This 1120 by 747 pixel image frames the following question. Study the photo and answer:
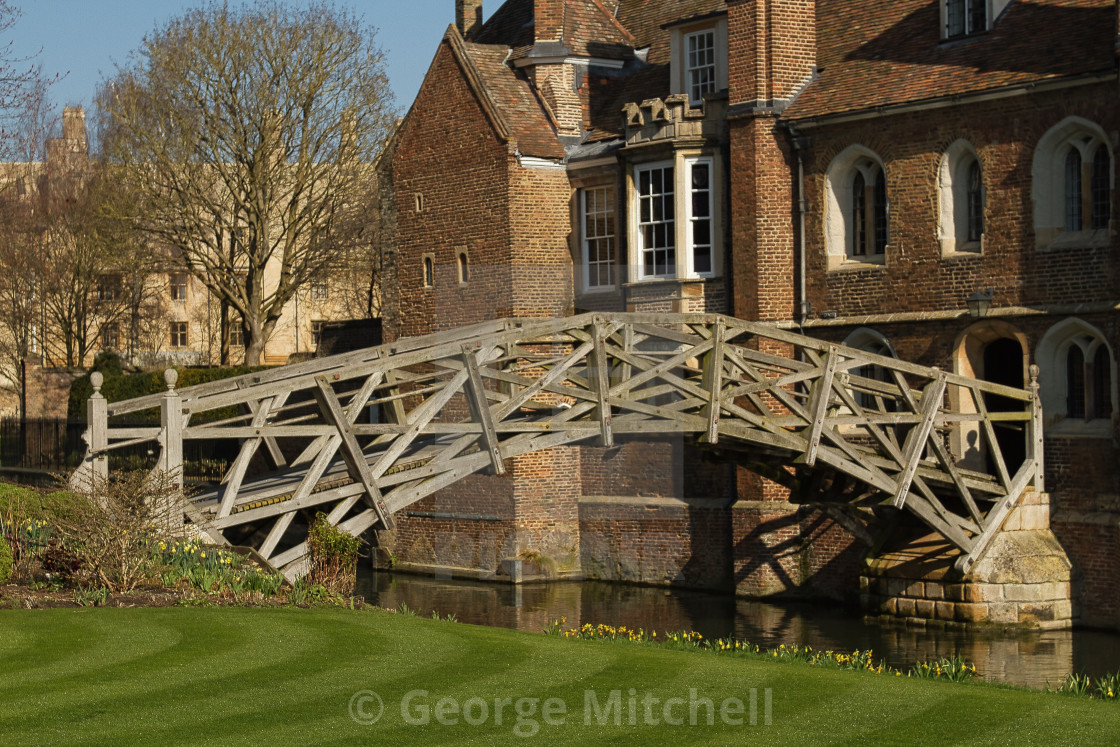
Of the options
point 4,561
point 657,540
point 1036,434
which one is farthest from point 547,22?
point 4,561

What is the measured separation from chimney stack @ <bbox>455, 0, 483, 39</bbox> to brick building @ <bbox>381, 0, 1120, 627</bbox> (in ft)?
7.39

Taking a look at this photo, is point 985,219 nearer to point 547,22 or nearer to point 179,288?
point 547,22

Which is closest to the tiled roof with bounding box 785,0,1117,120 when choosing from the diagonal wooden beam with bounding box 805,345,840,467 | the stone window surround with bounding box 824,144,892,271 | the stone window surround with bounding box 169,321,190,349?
the stone window surround with bounding box 824,144,892,271

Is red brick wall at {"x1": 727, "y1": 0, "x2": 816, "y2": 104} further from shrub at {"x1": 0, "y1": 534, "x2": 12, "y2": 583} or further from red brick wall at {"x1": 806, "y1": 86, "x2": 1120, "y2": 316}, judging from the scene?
shrub at {"x1": 0, "y1": 534, "x2": 12, "y2": 583}

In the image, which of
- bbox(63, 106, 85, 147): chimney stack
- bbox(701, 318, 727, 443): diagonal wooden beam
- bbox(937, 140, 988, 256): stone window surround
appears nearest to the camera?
bbox(701, 318, 727, 443): diagonal wooden beam

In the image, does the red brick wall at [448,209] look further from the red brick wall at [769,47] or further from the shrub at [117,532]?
the shrub at [117,532]

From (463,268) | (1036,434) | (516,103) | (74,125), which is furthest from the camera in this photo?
(74,125)

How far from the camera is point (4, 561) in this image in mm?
16047

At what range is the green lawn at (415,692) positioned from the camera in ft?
33.9

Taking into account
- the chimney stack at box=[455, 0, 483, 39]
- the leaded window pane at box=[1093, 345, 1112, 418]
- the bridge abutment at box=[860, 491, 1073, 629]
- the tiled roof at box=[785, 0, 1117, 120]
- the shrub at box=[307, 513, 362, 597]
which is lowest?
the bridge abutment at box=[860, 491, 1073, 629]

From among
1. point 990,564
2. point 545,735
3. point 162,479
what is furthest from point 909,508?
point 545,735

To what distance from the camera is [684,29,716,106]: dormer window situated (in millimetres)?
28047

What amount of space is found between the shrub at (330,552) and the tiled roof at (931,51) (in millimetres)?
12043

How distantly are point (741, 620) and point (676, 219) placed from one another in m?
7.77
